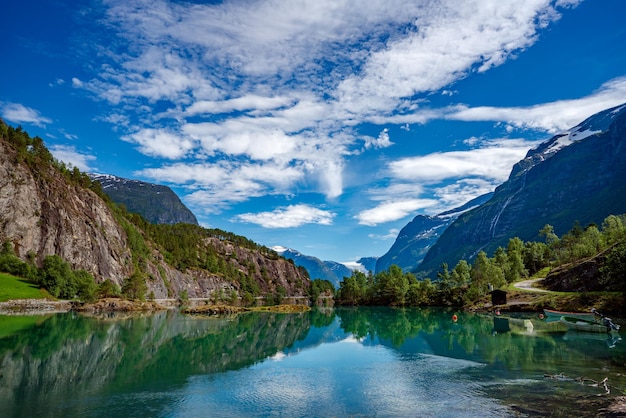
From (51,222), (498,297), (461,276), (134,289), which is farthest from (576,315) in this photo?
(51,222)

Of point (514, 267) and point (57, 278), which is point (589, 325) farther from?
point (57, 278)

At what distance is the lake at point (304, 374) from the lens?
2970 cm

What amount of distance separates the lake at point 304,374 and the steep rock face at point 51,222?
8163 cm

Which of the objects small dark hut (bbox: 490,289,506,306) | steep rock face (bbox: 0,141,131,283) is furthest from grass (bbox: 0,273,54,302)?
small dark hut (bbox: 490,289,506,306)

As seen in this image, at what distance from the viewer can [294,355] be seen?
5891 centimetres

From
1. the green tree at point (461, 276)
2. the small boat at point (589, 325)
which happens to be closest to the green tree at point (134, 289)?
the green tree at point (461, 276)

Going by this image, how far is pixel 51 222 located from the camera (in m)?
157

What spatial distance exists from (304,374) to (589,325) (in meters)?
60.8

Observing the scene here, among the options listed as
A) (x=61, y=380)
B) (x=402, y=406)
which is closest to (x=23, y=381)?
(x=61, y=380)

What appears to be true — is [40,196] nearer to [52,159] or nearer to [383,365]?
[52,159]

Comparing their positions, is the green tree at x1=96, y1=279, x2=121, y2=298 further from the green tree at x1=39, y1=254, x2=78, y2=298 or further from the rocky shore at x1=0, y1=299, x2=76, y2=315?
the rocky shore at x1=0, y1=299, x2=76, y2=315

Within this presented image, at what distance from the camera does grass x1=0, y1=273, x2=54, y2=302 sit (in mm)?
113738

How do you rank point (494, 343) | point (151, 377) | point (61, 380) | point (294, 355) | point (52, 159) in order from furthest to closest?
1. point (52, 159)
2. point (494, 343)
3. point (294, 355)
4. point (151, 377)
5. point (61, 380)

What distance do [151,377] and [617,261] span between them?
333ft
